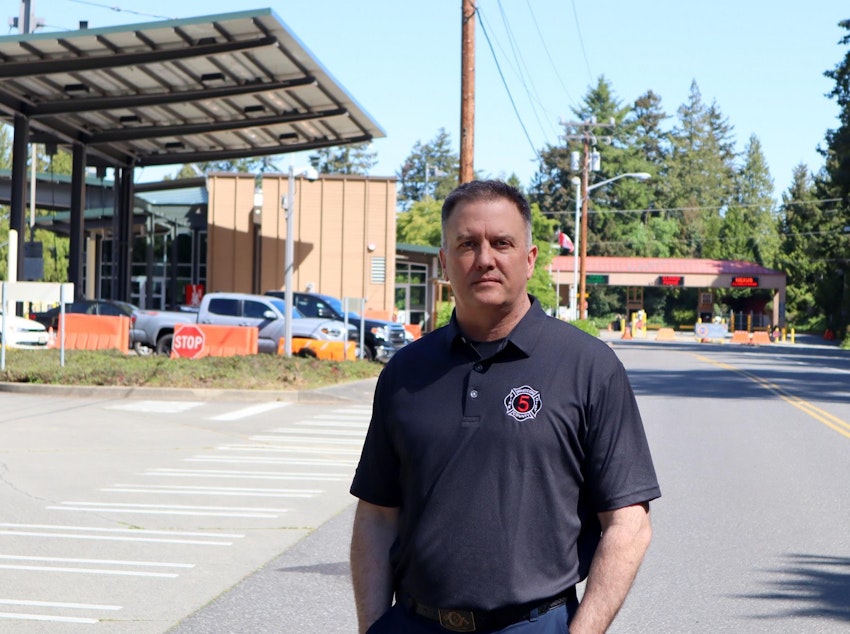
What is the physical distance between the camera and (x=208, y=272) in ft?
172

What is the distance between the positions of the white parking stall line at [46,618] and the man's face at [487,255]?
451 cm

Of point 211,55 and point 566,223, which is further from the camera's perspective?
point 566,223

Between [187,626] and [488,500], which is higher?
[488,500]

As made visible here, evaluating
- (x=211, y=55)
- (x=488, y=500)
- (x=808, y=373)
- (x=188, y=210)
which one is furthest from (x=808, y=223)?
(x=488, y=500)

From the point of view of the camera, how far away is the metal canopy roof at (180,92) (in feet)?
105

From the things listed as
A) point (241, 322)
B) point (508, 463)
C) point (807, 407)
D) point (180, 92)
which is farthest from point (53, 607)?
point (180, 92)

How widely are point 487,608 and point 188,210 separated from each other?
55987 millimetres

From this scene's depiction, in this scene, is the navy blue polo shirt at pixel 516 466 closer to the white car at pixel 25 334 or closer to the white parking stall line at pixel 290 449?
the white parking stall line at pixel 290 449

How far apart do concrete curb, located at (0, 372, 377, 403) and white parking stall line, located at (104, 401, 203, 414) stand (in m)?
0.57

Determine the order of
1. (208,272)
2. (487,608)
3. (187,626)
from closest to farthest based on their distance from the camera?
(487,608)
(187,626)
(208,272)

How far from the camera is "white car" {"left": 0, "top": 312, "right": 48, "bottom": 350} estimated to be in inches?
1299

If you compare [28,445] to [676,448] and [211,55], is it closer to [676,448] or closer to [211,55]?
[676,448]

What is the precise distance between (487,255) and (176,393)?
1866cm

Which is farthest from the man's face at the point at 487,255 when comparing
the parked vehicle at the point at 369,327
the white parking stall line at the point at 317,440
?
the parked vehicle at the point at 369,327
